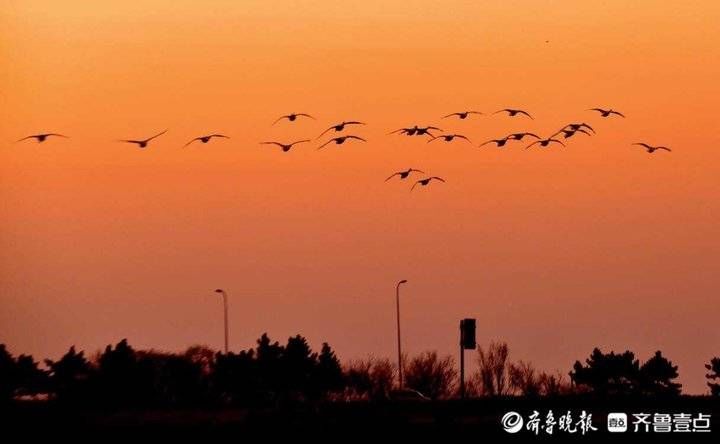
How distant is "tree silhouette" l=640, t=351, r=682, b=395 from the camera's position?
491 feet

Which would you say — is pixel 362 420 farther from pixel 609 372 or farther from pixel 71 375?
pixel 609 372

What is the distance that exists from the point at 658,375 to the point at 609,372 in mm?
4095

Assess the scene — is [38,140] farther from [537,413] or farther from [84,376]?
[84,376]

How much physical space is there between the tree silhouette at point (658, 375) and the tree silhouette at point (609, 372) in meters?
0.56

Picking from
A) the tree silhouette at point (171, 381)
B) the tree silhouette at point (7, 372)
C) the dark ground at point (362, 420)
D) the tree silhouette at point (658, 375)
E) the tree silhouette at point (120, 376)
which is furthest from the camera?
the tree silhouette at point (658, 375)

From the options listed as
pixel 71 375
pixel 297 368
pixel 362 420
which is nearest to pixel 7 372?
pixel 71 375

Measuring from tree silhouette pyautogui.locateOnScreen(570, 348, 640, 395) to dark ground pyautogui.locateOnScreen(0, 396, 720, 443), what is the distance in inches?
2609

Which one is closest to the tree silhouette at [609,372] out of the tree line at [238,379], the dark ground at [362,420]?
the tree line at [238,379]

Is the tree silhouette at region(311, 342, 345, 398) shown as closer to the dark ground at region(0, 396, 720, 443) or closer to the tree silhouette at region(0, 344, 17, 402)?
the tree silhouette at region(0, 344, 17, 402)

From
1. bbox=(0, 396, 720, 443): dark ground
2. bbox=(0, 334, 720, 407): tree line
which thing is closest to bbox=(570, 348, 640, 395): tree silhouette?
bbox=(0, 334, 720, 407): tree line

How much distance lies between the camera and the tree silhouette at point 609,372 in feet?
501

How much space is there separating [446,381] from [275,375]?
36.7 m

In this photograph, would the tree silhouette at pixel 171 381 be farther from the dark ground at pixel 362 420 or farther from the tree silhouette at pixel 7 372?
the dark ground at pixel 362 420

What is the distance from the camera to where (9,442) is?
65.3m
